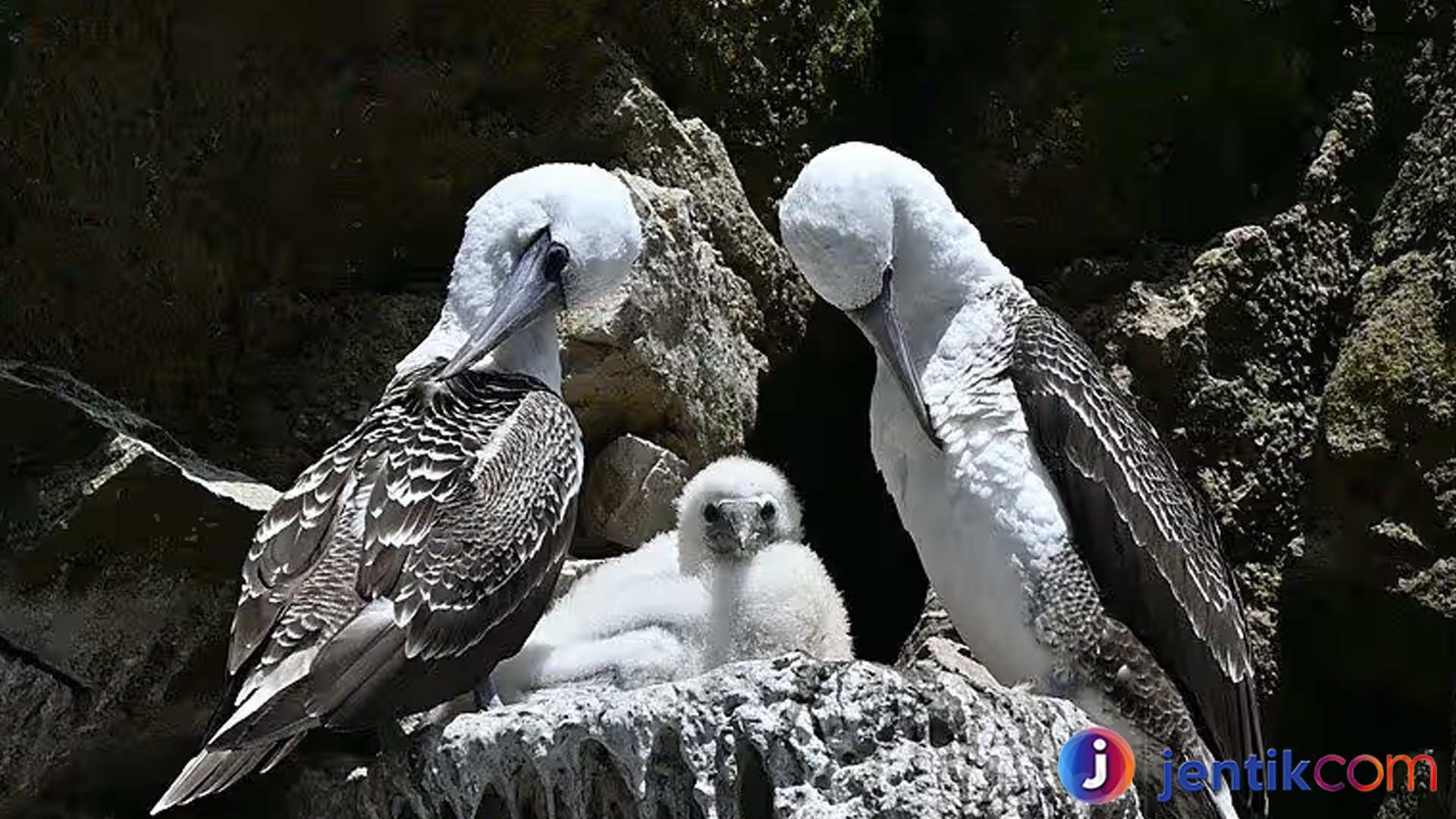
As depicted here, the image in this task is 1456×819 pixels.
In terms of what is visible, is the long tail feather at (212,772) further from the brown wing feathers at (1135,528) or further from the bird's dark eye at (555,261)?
the brown wing feathers at (1135,528)

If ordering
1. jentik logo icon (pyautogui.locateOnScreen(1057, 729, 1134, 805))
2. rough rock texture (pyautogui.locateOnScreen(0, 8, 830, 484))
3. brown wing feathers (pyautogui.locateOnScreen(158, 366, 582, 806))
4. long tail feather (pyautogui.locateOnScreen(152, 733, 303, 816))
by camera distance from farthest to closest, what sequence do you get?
rough rock texture (pyautogui.locateOnScreen(0, 8, 830, 484))
jentik logo icon (pyautogui.locateOnScreen(1057, 729, 1134, 805))
brown wing feathers (pyautogui.locateOnScreen(158, 366, 582, 806))
long tail feather (pyautogui.locateOnScreen(152, 733, 303, 816))

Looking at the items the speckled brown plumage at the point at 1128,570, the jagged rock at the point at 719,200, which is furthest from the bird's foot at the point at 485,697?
the jagged rock at the point at 719,200

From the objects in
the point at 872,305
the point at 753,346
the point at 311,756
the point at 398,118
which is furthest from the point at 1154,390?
the point at 311,756

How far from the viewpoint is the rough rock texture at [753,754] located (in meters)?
4.02

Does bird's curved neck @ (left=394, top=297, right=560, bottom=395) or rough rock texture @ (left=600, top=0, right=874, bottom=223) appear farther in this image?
rough rock texture @ (left=600, top=0, right=874, bottom=223)

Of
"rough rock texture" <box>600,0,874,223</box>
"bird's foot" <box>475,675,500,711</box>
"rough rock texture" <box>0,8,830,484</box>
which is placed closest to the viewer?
"bird's foot" <box>475,675,500,711</box>

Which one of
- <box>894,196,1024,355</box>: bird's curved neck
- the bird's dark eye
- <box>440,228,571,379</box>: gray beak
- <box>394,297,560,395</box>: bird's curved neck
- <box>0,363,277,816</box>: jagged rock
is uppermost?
<box>894,196,1024,355</box>: bird's curved neck

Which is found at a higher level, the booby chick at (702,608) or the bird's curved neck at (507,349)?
the bird's curved neck at (507,349)

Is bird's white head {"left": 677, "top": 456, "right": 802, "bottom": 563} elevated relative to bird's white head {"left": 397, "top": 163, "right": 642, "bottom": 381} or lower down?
lower down

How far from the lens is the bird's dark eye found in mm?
4832

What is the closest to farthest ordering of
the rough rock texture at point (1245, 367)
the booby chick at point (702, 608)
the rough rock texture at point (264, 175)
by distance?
the booby chick at point (702, 608)
the rough rock texture at point (264, 175)
the rough rock texture at point (1245, 367)

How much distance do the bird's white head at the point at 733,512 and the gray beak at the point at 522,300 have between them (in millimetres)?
504

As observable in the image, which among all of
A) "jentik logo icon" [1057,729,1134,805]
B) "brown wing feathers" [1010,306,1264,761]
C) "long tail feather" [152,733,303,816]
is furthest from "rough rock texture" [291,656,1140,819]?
"brown wing feathers" [1010,306,1264,761]

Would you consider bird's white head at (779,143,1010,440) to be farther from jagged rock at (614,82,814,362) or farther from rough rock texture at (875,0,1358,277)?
rough rock texture at (875,0,1358,277)
